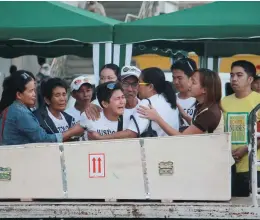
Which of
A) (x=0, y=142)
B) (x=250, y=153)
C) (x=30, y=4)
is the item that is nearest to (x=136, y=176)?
(x=250, y=153)

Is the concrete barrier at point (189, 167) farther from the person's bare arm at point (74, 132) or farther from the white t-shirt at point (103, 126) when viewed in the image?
the person's bare arm at point (74, 132)

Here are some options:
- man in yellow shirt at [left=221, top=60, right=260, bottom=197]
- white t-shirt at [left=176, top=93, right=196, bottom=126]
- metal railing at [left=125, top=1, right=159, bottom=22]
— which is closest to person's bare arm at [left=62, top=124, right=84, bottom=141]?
man in yellow shirt at [left=221, top=60, right=260, bottom=197]

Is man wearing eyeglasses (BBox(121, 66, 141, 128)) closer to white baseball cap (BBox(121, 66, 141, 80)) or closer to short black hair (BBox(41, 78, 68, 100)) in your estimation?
white baseball cap (BBox(121, 66, 141, 80))

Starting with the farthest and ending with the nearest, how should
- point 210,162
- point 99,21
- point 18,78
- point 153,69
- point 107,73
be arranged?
1. point 99,21
2. point 107,73
3. point 153,69
4. point 18,78
5. point 210,162

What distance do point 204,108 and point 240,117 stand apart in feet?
2.08

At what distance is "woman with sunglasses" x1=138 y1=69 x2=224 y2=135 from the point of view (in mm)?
5328

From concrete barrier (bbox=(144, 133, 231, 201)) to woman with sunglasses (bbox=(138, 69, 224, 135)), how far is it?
12.0 inches

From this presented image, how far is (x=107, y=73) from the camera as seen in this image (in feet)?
23.8

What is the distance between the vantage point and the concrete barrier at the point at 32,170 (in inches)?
207

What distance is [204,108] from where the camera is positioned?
5.37 meters

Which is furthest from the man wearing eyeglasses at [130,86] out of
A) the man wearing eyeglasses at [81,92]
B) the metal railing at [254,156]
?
the metal railing at [254,156]

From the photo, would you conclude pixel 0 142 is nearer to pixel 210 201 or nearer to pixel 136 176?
pixel 136 176

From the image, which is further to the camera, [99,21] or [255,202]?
[99,21]

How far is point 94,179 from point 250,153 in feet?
3.82
